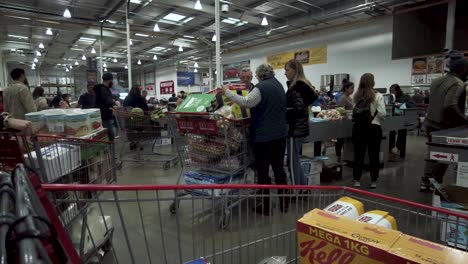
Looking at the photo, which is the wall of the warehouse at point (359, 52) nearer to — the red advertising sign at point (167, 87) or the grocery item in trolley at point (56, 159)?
the red advertising sign at point (167, 87)

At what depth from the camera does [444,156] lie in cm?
212

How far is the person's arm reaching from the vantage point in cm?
275

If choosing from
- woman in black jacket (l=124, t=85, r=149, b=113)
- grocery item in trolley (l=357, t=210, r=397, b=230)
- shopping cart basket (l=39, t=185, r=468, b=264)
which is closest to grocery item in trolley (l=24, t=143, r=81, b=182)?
shopping cart basket (l=39, t=185, r=468, b=264)

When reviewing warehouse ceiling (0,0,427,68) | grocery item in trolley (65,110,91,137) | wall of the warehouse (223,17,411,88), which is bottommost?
grocery item in trolley (65,110,91,137)

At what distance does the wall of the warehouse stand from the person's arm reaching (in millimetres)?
8992

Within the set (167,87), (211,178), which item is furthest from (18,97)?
(167,87)

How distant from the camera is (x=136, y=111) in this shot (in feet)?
17.6

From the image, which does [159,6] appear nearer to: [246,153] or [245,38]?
[245,38]

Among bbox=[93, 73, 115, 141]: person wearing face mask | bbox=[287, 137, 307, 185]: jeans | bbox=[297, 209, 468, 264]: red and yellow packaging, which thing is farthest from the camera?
bbox=[93, 73, 115, 141]: person wearing face mask

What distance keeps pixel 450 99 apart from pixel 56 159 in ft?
12.0

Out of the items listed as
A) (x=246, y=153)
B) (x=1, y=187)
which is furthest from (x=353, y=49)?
(x=1, y=187)

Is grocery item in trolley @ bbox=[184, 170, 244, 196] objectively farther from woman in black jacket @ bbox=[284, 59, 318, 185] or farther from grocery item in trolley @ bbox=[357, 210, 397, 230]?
grocery item in trolley @ bbox=[357, 210, 397, 230]

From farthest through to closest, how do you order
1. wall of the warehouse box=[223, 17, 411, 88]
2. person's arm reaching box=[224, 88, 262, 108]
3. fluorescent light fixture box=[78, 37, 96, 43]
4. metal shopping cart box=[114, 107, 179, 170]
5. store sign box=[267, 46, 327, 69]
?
fluorescent light fixture box=[78, 37, 96, 43]
store sign box=[267, 46, 327, 69]
wall of the warehouse box=[223, 17, 411, 88]
metal shopping cart box=[114, 107, 179, 170]
person's arm reaching box=[224, 88, 262, 108]

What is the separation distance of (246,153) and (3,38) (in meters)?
15.9
